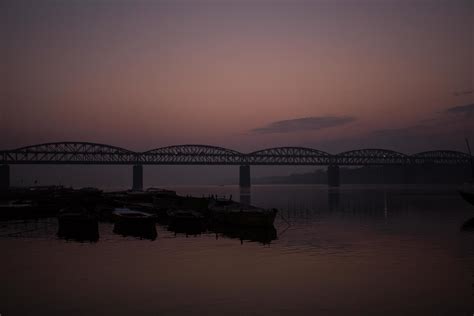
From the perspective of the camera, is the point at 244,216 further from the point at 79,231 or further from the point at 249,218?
the point at 79,231

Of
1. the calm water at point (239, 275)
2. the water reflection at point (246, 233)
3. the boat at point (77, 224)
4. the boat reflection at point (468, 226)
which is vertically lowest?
the boat reflection at point (468, 226)

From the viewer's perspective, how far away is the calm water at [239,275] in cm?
2266

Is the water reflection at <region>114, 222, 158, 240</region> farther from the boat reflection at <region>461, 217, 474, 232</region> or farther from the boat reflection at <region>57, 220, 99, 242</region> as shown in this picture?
the boat reflection at <region>461, 217, 474, 232</region>

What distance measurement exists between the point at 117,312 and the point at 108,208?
56.4 meters

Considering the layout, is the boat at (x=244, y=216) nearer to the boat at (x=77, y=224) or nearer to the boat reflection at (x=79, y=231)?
the boat at (x=77, y=224)

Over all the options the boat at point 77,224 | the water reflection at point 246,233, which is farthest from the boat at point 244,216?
the boat at point 77,224

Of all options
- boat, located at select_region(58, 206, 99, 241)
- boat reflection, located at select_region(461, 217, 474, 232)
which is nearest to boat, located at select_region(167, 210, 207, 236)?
boat, located at select_region(58, 206, 99, 241)

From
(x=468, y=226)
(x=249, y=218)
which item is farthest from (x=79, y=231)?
(x=468, y=226)

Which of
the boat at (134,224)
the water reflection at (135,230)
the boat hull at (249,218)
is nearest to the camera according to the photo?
the water reflection at (135,230)

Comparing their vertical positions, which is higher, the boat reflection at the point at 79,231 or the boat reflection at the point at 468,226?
the boat reflection at the point at 79,231

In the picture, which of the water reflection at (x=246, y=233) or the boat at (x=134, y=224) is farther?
the boat at (x=134, y=224)

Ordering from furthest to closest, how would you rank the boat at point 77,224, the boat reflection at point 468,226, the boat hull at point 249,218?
the boat reflection at point 468,226 < the boat hull at point 249,218 < the boat at point 77,224

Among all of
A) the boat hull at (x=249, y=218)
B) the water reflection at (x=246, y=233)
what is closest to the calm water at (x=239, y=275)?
the water reflection at (x=246, y=233)

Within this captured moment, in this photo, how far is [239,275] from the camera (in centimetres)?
2945
